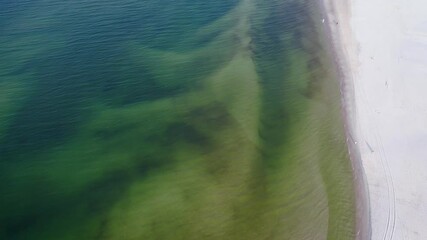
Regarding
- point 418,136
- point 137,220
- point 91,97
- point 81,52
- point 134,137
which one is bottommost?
point 418,136

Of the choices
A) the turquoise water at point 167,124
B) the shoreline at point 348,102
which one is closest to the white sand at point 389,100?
the shoreline at point 348,102

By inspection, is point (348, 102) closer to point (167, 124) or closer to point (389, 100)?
point (389, 100)

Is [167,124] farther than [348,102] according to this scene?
No

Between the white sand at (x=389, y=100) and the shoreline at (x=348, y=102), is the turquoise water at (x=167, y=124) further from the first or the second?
the white sand at (x=389, y=100)

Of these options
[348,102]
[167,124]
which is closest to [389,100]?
[348,102]

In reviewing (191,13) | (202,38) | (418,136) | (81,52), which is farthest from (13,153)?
(418,136)

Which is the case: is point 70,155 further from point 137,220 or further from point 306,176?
point 306,176
